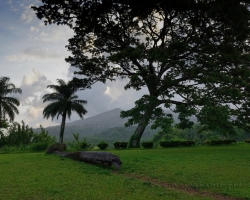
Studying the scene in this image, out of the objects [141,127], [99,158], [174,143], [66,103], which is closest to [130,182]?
[99,158]

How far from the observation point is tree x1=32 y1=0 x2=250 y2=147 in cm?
2320

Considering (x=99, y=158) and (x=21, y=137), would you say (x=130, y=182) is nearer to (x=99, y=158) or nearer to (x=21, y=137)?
(x=99, y=158)

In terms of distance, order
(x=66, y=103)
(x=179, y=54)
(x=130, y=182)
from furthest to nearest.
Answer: (x=66, y=103) < (x=179, y=54) < (x=130, y=182)

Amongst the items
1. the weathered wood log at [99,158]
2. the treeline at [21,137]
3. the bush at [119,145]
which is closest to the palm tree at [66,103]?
the treeline at [21,137]

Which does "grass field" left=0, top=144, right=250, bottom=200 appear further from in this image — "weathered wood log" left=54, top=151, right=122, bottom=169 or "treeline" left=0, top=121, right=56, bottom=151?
"treeline" left=0, top=121, right=56, bottom=151

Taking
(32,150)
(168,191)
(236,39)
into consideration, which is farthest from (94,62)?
(168,191)

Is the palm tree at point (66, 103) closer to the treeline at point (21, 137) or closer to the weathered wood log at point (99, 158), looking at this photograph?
the treeline at point (21, 137)

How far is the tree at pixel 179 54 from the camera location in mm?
23203

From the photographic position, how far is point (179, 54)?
26641 millimetres

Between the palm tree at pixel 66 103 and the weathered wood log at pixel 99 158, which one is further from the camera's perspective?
the palm tree at pixel 66 103

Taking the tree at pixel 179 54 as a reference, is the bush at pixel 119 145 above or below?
below

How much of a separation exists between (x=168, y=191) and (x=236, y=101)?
21.9 meters

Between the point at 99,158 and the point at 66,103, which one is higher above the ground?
the point at 66,103

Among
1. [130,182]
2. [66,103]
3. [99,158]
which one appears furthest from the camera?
[66,103]
